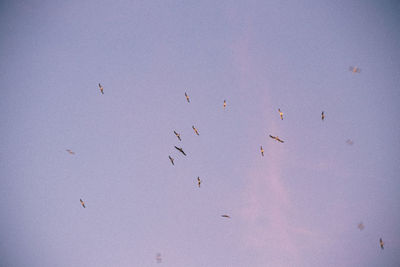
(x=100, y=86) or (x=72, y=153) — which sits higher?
(x=100, y=86)

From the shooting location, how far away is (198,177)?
23.9m

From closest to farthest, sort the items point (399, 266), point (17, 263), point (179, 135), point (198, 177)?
1. point (179, 135)
2. point (198, 177)
3. point (399, 266)
4. point (17, 263)

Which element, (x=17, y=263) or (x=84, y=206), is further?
(x=17, y=263)

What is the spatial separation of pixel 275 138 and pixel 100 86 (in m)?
21.4

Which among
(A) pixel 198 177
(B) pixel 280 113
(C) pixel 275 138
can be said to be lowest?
(A) pixel 198 177

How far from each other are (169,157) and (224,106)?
352 inches

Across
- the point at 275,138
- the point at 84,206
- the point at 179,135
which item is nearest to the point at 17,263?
the point at 84,206

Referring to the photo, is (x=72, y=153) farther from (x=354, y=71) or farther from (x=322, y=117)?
(x=354, y=71)

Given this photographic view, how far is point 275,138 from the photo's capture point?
75.5 ft

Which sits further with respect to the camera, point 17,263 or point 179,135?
point 17,263

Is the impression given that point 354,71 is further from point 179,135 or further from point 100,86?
point 100,86

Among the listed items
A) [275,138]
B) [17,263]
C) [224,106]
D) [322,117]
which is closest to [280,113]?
[275,138]

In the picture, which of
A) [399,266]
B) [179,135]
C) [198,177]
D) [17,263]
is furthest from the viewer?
[17,263]

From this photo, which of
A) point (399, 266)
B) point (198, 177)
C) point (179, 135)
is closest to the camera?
point (179, 135)
